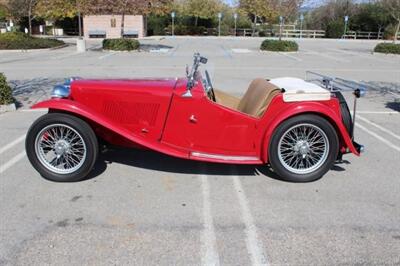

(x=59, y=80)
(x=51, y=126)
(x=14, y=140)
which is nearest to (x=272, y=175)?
(x=51, y=126)

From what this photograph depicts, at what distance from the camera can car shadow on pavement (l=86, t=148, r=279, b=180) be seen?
16.3ft

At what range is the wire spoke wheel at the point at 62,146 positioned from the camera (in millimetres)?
4520

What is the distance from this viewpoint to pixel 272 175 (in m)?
4.90

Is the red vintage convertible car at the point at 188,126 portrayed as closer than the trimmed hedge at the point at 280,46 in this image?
Yes

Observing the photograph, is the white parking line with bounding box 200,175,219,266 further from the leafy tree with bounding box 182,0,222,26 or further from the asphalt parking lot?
the leafy tree with bounding box 182,0,222,26

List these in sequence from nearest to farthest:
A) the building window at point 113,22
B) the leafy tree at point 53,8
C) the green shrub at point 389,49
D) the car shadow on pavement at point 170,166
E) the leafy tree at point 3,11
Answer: the car shadow on pavement at point 170,166, the green shrub at point 389,49, the leafy tree at point 53,8, the leafy tree at point 3,11, the building window at point 113,22

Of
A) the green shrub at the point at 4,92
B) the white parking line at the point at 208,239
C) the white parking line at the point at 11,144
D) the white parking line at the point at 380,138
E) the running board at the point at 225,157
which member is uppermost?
the green shrub at the point at 4,92

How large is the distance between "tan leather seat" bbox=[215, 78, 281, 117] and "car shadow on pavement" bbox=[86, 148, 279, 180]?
2.15ft

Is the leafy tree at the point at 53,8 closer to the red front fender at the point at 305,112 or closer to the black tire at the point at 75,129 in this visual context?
the black tire at the point at 75,129

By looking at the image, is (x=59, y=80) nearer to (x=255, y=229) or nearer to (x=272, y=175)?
(x=272, y=175)

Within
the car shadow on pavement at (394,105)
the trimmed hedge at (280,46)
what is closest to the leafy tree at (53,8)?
the trimmed hedge at (280,46)

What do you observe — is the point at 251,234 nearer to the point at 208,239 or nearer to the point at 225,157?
the point at 208,239

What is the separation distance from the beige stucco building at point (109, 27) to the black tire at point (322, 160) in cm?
3817

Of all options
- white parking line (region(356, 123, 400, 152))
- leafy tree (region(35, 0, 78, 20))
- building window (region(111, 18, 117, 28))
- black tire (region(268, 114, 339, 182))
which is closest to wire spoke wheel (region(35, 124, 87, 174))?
black tire (region(268, 114, 339, 182))
